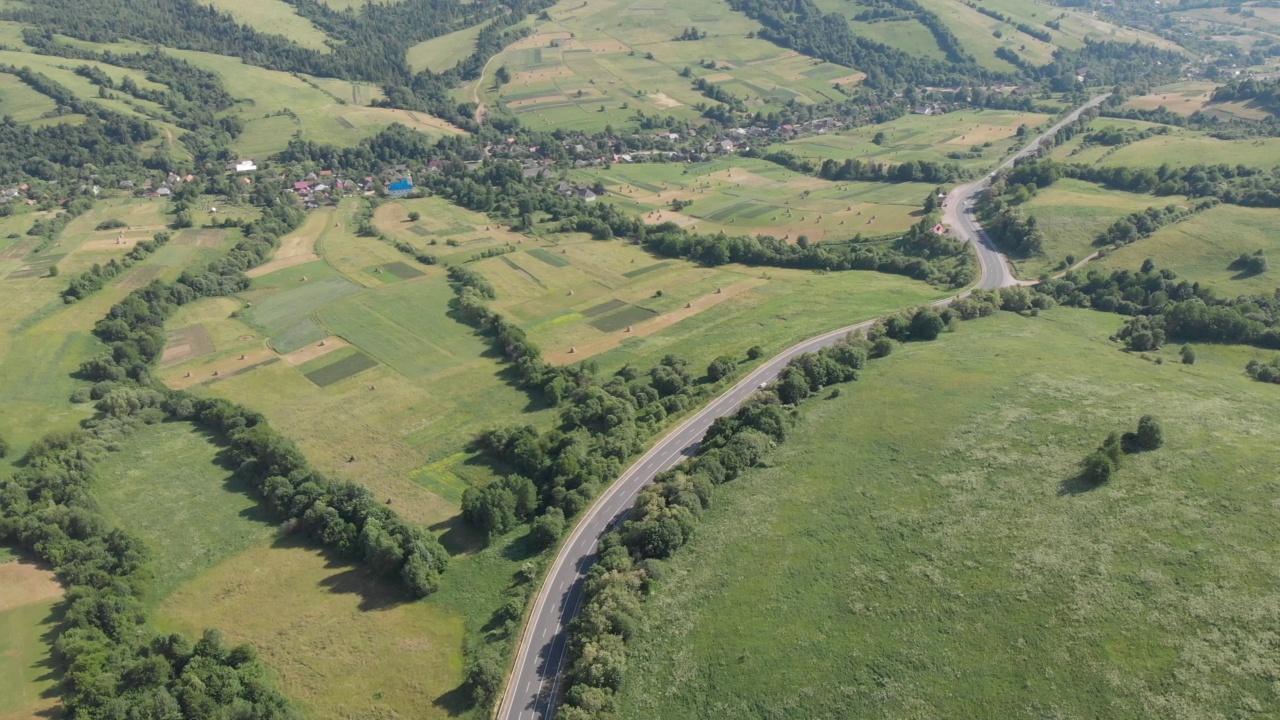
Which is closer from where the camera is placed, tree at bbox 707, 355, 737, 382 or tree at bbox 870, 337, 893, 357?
tree at bbox 707, 355, 737, 382

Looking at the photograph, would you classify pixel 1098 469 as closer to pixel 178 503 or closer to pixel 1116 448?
pixel 1116 448

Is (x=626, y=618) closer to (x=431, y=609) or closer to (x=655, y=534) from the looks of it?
(x=655, y=534)

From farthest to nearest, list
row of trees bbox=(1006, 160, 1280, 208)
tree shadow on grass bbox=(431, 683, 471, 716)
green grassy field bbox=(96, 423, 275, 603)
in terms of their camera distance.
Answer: row of trees bbox=(1006, 160, 1280, 208), green grassy field bbox=(96, 423, 275, 603), tree shadow on grass bbox=(431, 683, 471, 716)

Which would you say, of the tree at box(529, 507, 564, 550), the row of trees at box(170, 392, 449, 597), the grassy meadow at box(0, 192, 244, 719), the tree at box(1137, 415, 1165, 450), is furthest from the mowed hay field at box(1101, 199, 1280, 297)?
the grassy meadow at box(0, 192, 244, 719)

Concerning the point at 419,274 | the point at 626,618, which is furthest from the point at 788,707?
the point at 419,274

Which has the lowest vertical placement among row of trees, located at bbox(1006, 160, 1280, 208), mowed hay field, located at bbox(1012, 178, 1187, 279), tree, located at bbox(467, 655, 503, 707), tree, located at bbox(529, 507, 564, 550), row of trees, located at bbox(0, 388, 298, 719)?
row of trees, located at bbox(0, 388, 298, 719)

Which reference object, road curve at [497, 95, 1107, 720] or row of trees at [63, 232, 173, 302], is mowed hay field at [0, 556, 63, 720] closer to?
road curve at [497, 95, 1107, 720]

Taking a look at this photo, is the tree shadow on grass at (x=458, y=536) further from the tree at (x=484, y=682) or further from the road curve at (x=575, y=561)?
the tree at (x=484, y=682)
